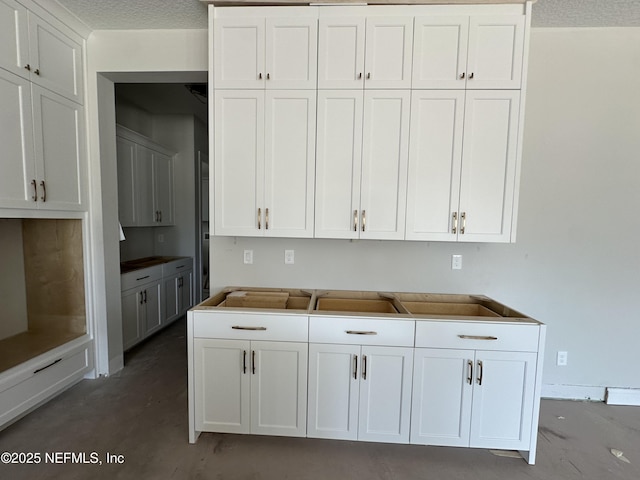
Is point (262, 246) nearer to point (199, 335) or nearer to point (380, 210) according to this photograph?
point (199, 335)

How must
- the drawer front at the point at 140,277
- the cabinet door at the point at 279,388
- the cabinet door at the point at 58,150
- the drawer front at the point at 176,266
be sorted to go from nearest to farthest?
the cabinet door at the point at 279,388 < the cabinet door at the point at 58,150 < the drawer front at the point at 140,277 < the drawer front at the point at 176,266

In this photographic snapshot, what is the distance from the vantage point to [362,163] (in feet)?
6.32

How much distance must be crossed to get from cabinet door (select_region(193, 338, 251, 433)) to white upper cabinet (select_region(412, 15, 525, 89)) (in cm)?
209

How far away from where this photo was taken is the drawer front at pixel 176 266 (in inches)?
139

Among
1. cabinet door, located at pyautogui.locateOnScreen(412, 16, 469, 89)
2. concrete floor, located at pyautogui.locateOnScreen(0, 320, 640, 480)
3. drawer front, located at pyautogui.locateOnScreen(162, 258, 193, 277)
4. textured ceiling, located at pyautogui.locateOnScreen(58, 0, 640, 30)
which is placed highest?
textured ceiling, located at pyautogui.locateOnScreen(58, 0, 640, 30)

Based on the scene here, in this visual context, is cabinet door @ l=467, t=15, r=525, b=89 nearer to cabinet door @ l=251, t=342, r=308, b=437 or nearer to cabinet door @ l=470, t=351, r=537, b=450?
cabinet door @ l=470, t=351, r=537, b=450

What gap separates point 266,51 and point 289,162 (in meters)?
0.73

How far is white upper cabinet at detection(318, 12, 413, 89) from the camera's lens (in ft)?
6.03

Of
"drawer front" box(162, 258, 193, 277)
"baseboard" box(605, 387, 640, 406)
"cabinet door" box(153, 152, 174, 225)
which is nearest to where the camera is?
"baseboard" box(605, 387, 640, 406)

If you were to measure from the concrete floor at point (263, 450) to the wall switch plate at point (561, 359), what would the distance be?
303 mm

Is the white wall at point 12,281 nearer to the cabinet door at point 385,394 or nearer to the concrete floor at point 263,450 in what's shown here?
the concrete floor at point 263,450

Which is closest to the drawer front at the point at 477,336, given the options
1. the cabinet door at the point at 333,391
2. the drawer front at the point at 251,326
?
the cabinet door at the point at 333,391

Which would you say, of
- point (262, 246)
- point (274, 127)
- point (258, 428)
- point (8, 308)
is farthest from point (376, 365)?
point (8, 308)

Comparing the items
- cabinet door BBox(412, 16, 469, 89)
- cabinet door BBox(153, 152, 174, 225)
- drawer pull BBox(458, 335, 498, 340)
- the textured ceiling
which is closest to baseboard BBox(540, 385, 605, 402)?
drawer pull BBox(458, 335, 498, 340)
